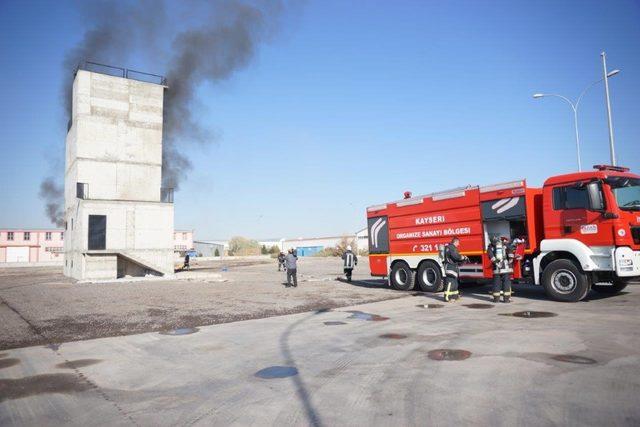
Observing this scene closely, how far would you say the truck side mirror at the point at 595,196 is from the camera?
418 inches

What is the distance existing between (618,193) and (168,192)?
22695mm

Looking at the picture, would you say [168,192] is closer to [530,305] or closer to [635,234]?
[530,305]

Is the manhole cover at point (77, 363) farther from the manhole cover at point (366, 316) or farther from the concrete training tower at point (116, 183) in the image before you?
the concrete training tower at point (116, 183)

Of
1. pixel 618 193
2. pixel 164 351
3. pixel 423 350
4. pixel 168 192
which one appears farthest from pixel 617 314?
pixel 168 192

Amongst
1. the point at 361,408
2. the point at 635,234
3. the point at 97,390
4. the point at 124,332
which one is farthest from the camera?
the point at 635,234

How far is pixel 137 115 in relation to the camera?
2616 cm

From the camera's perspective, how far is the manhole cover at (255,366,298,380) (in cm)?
560

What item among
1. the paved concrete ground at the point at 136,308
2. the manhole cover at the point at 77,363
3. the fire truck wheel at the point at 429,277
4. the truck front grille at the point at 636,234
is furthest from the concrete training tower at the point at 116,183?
the truck front grille at the point at 636,234

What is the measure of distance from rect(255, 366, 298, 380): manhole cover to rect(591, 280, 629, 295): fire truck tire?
10202mm

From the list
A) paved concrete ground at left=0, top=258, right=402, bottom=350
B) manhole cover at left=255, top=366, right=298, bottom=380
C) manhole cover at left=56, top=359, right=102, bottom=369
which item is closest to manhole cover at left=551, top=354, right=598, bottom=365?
manhole cover at left=255, top=366, right=298, bottom=380

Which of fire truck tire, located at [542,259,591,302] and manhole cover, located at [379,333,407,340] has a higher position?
fire truck tire, located at [542,259,591,302]

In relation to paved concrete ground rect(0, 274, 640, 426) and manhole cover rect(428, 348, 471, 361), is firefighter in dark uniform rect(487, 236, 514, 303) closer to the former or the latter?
paved concrete ground rect(0, 274, 640, 426)

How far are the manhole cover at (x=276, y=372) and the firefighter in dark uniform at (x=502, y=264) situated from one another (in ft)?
24.8

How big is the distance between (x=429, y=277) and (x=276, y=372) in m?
10.2
